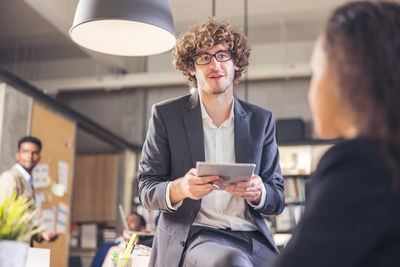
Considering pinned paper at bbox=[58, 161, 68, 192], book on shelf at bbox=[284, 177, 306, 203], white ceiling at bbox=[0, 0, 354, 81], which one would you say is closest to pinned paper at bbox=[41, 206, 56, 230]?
pinned paper at bbox=[58, 161, 68, 192]

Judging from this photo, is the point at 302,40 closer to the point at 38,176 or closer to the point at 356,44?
the point at 38,176

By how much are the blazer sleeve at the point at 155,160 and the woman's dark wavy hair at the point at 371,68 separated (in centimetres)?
115

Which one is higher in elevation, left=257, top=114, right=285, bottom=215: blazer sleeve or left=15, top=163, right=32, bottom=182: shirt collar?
left=15, top=163, right=32, bottom=182: shirt collar

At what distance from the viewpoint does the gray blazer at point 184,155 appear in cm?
181

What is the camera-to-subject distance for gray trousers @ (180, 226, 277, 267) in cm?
158

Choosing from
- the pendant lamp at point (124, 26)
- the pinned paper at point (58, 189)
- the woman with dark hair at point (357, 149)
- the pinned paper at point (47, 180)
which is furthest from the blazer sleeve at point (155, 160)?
the pinned paper at point (58, 189)

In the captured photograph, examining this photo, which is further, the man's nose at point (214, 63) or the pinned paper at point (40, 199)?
the pinned paper at point (40, 199)

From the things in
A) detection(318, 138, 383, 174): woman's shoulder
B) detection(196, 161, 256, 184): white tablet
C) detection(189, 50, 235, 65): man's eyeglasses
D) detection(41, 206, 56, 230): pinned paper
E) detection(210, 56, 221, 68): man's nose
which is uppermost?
detection(189, 50, 235, 65): man's eyeglasses

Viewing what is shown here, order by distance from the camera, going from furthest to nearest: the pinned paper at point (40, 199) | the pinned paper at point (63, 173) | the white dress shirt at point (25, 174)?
the pinned paper at point (63, 173), the pinned paper at point (40, 199), the white dress shirt at point (25, 174)

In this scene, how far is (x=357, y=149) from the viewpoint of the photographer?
28.7 inches

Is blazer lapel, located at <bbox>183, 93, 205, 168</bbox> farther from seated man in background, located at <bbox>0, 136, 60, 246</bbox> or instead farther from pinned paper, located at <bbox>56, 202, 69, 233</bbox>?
pinned paper, located at <bbox>56, 202, 69, 233</bbox>

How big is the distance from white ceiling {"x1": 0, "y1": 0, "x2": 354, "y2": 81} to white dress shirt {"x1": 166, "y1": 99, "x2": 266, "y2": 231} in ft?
15.7

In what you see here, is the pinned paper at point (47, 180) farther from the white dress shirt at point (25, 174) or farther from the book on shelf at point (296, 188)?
the book on shelf at point (296, 188)

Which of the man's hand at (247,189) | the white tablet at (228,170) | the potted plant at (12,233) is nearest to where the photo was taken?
the potted plant at (12,233)
